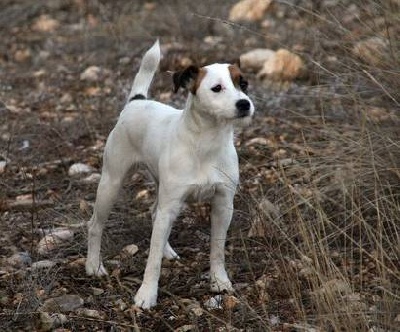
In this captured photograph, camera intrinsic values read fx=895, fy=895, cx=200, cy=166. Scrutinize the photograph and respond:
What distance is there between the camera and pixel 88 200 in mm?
5672

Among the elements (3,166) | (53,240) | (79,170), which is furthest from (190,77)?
→ (3,166)

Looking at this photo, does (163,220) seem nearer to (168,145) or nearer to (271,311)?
(168,145)

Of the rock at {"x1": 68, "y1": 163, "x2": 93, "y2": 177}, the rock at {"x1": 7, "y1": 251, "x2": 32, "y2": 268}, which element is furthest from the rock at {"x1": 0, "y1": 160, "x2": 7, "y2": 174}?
the rock at {"x1": 7, "y1": 251, "x2": 32, "y2": 268}

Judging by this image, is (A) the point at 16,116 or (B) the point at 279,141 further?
(A) the point at 16,116

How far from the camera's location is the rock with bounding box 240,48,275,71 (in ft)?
27.4

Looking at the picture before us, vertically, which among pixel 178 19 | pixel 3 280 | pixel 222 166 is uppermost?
pixel 222 166

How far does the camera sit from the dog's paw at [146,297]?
4125mm

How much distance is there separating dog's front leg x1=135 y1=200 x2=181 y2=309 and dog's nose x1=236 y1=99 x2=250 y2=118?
54 cm

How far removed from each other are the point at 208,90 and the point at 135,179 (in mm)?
2208

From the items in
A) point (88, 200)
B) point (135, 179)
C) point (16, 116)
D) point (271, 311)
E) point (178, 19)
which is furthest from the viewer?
point (178, 19)

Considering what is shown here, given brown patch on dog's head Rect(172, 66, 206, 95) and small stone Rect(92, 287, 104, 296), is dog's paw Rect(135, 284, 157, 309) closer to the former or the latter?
small stone Rect(92, 287, 104, 296)

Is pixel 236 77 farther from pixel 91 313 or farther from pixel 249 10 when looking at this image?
pixel 249 10

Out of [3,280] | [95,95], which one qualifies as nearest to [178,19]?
[95,95]

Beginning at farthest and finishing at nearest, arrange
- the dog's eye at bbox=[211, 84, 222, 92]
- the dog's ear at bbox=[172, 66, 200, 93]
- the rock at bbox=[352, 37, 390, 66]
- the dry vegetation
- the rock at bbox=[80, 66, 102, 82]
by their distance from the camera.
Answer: the rock at bbox=[80, 66, 102, 82]
the rock at bbox=[352, 37, 390, 66]
the dog's ear at bbox=[172, 66, 200, 93]
the dog's eye at bbox=[211, 84, 222, 92]
the dry vegetation
